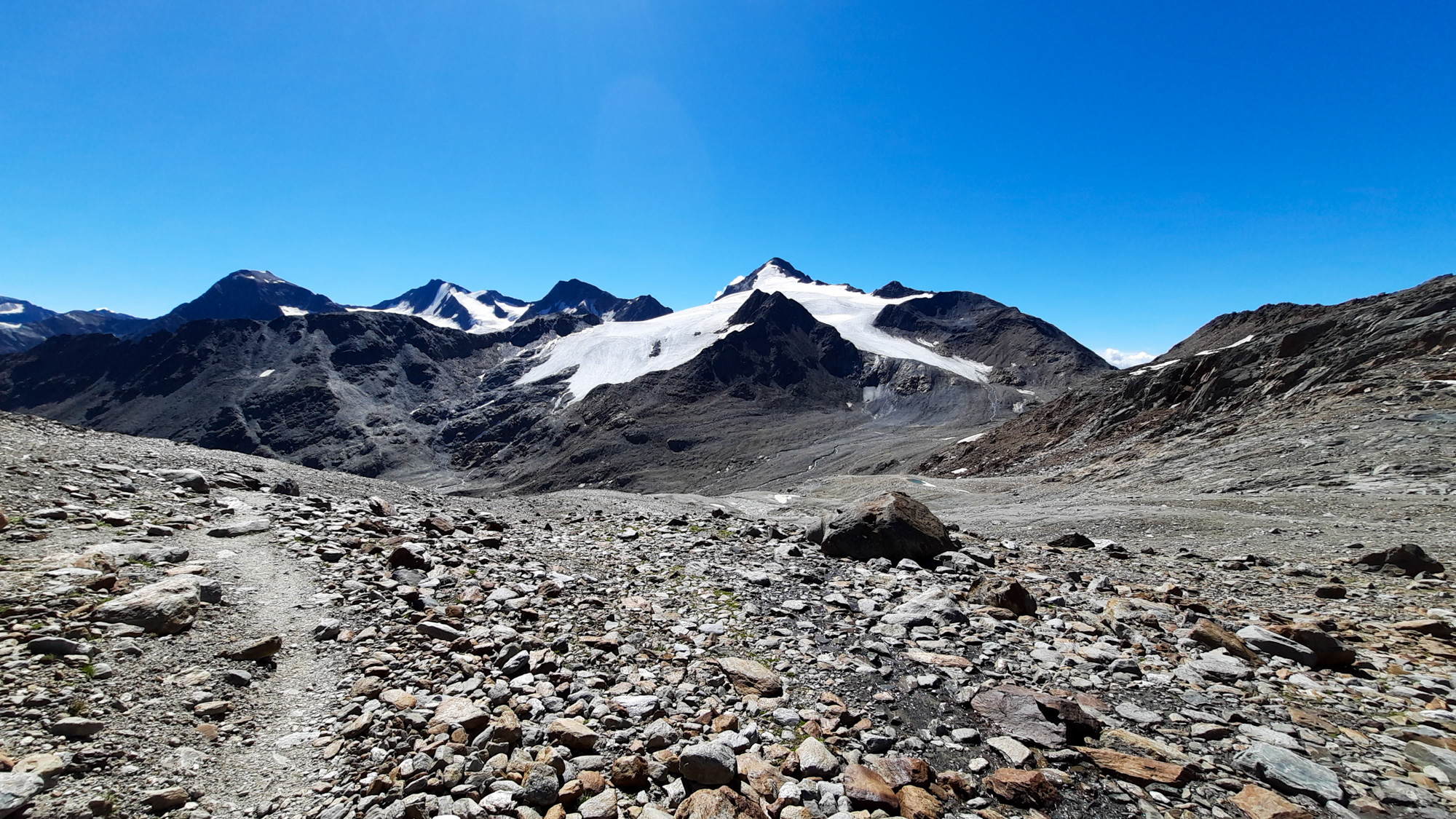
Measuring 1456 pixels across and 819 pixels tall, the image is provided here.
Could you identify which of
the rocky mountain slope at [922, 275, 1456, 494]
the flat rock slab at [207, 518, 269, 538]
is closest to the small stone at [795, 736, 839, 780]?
the flat rock slab at [207, 518, 269, 538]

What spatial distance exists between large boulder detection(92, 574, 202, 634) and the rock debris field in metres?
0.03

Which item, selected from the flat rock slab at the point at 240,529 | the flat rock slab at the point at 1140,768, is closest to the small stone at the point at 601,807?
the flat rock slab at the point at 1140,768

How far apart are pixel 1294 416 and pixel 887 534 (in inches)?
1335

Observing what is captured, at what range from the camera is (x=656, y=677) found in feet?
22.3

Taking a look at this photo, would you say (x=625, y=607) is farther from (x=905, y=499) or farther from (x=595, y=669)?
(x=905, y=499)

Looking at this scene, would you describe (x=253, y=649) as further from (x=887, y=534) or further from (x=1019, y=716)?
(x=887, y=534)

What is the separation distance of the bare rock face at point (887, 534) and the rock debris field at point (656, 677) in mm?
607

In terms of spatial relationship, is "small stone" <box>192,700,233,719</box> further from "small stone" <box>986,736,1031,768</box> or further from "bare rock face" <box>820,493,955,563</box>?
"bare rock face" <box>820,493,955,563</box>

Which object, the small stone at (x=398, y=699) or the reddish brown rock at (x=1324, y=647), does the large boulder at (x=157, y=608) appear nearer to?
the small stone at (x=398, y=699)

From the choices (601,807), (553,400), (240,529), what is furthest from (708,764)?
(553,400)

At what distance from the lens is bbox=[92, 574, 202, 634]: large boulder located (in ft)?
21.0

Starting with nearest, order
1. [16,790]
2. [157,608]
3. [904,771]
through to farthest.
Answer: [16,790], [904,771], [157,608]

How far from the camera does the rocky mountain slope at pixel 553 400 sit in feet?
414

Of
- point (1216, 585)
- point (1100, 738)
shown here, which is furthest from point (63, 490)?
point (1216, 585)
